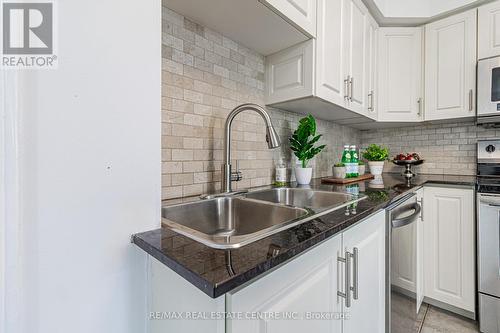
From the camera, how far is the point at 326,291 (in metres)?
0.70

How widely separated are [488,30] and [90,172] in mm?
2639

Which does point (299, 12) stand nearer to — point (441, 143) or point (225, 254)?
point (225, 254)

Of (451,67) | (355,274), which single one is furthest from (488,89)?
(355,274)

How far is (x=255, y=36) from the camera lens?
128cm

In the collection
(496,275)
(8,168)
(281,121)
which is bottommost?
(496,275)

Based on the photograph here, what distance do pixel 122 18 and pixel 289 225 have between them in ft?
2.08

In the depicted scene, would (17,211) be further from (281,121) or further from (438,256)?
(438,256)

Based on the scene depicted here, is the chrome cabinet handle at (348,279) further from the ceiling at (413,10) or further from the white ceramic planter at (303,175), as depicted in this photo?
the ceiling at (413,10)

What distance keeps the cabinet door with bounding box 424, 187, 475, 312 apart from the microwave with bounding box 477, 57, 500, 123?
0.60m

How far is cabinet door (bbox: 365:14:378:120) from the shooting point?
6.18 feet

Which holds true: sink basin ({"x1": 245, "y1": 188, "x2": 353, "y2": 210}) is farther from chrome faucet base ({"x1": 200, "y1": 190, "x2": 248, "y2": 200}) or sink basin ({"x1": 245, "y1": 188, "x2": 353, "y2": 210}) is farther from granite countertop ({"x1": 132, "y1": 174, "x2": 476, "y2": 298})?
granite countertop ({"x1": 132, "y1": 174, "x2": 476, "y2": 298})

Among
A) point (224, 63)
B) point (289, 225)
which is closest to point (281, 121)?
point (224, 63)

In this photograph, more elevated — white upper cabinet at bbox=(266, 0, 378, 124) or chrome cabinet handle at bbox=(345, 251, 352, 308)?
white upper cabinet at bbox=(266, 0, 378, 124)

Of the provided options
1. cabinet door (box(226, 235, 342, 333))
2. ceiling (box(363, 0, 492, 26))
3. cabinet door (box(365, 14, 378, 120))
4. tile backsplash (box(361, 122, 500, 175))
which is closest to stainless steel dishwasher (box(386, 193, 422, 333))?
cabinet door (box(226, 235, 342, 333))
